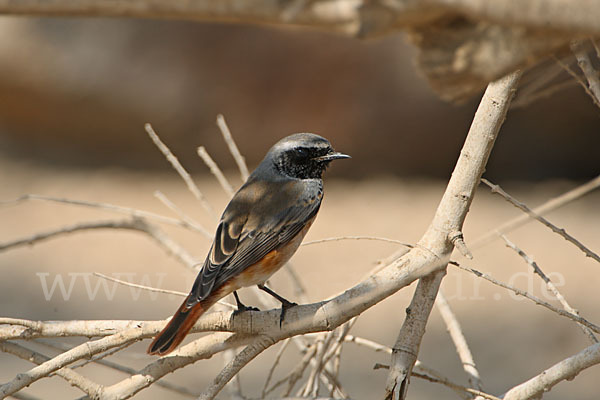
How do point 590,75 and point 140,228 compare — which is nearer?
point 590,75

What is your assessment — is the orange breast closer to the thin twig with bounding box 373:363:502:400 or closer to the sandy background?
the thin twig with bounding box 373:363:502:400

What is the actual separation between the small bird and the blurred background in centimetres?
341

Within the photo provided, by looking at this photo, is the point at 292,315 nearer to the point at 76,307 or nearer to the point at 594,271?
the point at 76,307

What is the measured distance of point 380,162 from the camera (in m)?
8.13

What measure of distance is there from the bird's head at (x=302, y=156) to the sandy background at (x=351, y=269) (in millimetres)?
1968

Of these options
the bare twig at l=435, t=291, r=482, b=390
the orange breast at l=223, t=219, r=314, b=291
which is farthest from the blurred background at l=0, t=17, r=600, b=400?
the bare twig at l=435, t=291, r=482, b=390

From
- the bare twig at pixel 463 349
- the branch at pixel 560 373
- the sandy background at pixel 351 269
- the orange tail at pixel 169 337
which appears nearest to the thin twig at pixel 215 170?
the orange tail at pixel 169 337

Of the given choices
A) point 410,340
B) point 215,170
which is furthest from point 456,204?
point 215,170

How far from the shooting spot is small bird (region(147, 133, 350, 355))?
9.10 feet

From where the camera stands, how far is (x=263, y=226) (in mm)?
3182

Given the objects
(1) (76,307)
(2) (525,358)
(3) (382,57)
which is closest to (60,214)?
(1) (76,307)

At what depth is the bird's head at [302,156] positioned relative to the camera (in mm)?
3516

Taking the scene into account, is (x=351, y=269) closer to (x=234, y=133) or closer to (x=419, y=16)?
(x=234, y=133)

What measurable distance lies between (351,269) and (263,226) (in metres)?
3.73
